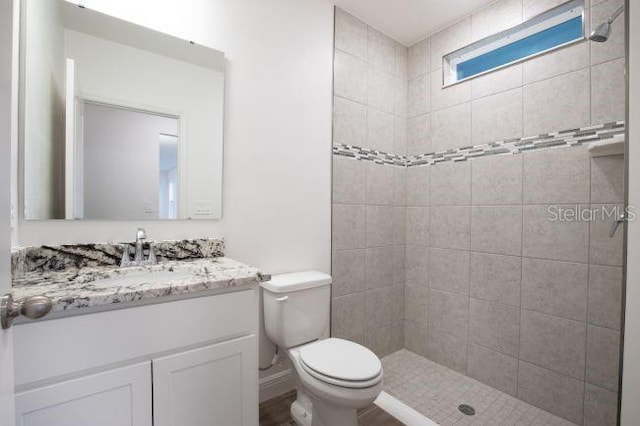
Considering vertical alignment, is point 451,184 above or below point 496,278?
above

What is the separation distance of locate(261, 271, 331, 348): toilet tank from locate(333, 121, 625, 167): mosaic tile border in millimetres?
953

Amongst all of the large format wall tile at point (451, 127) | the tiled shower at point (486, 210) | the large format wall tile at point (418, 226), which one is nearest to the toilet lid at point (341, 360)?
the tiled shower at point (486, 210)

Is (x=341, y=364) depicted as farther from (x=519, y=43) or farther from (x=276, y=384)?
(x=519, y=43)


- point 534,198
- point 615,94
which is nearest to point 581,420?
point 534,198

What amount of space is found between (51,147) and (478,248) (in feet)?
7.92

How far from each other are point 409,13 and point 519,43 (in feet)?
2.46

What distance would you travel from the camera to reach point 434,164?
2.32 metres

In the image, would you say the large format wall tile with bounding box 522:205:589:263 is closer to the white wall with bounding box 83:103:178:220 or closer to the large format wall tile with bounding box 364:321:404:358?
the large format wall tile with bounding box 364:321:404:358

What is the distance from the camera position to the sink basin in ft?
3.79

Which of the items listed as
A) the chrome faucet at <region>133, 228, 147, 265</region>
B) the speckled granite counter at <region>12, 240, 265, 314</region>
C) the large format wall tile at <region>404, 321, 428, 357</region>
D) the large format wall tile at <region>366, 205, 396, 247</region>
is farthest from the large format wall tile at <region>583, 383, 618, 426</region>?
the chrome faucet at <region>133, 228, 147, 265</region>

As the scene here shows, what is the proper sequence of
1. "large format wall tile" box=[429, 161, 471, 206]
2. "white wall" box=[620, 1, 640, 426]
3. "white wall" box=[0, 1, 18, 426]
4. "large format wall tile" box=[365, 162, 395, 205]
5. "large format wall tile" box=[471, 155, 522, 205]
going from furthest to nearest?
"large format wall tile" box=[365, 162, 395, 205], "large format wall tile" box=[429, 161, 471, 206], "large format wall tile" box=[471, 155, 522, 205], "white wall" box=[620, 1, 640, 426], "white wall" box=[0, 1, 18, 426]

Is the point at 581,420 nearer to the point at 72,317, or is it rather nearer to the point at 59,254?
the point at 72,317

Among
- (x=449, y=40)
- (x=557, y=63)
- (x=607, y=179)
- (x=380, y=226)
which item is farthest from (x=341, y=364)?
(x=449, y=40)

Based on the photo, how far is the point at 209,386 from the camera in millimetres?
1078
